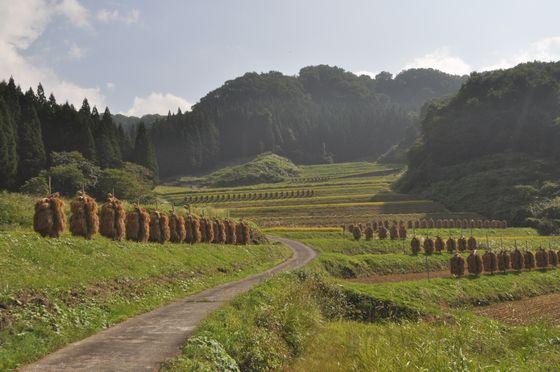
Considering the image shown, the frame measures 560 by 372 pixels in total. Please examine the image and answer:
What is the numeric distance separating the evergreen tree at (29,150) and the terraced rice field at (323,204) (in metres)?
32.9

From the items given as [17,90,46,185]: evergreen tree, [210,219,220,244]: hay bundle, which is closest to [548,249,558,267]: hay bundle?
[210,219,220,244]: hay bundle

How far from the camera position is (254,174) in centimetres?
14738

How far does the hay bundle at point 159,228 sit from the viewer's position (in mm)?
29594

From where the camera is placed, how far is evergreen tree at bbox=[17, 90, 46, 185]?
211 feet

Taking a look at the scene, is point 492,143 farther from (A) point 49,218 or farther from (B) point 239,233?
(A) point 49,218

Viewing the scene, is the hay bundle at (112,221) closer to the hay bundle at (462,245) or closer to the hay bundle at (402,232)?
the hay bundle at (462,245)

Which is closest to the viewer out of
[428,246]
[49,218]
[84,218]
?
[49,218]

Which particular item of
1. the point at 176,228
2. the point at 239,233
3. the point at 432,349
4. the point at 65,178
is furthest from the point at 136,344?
the point at 65,178

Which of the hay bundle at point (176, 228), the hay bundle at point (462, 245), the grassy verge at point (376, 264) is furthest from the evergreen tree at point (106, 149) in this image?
the hay bundle at point (462, 245)

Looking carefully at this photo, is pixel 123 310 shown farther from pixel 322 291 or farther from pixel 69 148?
pixel 69 148

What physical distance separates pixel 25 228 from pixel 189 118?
139m

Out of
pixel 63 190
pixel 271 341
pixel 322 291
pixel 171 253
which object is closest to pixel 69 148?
pixel 63 190

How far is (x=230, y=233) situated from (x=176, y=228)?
9.64m

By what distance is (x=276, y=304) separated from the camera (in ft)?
52.9
